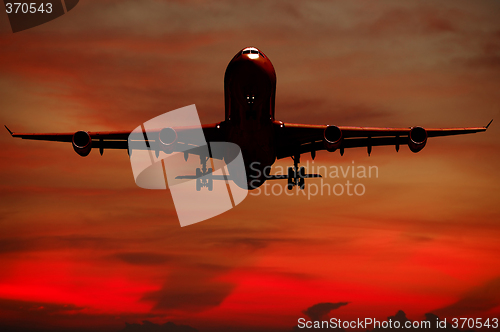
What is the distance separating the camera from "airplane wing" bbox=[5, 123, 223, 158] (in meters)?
37.5

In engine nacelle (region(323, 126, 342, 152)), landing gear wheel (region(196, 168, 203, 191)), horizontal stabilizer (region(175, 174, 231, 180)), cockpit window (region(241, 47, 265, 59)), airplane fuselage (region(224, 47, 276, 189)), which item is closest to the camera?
airplane fuselage (region(224, 47, 276, 189))

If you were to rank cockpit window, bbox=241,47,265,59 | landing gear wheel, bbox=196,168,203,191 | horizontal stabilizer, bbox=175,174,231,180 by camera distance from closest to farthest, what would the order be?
cockpit window, bbox=241,47,265,59 → horizontal stabilizer, bbox=175,174,231,180 → landing gear wheel, bbox=196,168,203,191

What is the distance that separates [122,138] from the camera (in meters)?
40.8

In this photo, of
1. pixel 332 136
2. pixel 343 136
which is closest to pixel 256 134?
pixel 332 136

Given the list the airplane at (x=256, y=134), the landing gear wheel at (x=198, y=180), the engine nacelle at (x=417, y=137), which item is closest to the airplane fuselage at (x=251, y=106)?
the airplane at (x=256, y=134)

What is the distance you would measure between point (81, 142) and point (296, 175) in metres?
17.0

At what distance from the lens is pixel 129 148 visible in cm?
4384

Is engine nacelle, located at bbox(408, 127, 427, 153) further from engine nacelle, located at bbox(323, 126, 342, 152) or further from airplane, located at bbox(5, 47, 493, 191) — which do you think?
engine nacelle, located at bbox(323, 126, 342, 152)

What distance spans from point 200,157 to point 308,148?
8.37 meters

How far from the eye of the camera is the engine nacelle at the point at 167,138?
37.7 metres

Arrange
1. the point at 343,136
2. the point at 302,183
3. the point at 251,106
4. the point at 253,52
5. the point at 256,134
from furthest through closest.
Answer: the point at 302,183 → the point at 343,136 → the point at 256,134 → the point at 251,106 → the point at 253,52

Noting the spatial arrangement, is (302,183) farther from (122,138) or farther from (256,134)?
(122,138)

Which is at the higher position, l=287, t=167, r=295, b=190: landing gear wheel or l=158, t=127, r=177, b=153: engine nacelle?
l=158, t=127, r=177, b=153: engine nacelle

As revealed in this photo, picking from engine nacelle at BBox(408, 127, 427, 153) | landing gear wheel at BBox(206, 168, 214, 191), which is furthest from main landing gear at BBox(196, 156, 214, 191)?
engine nacelle at BBox(408, 127, 427, 153)
